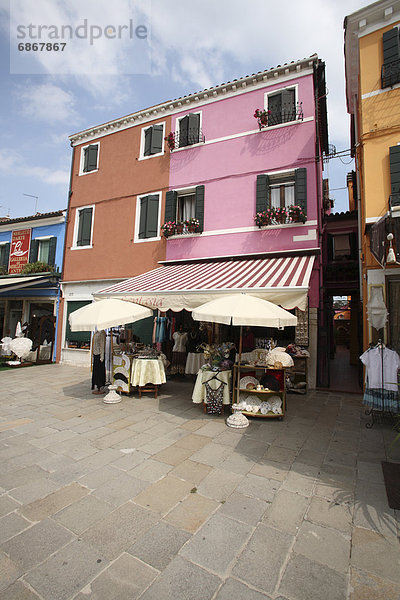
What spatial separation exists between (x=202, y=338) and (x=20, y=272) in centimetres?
1129

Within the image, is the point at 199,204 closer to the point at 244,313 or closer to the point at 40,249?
the point at 244,313

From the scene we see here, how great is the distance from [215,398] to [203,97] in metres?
11.5

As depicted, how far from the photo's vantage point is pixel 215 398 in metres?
6.42

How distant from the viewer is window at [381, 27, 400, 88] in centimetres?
799

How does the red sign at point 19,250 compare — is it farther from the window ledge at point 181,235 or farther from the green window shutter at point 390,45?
the green window shutter at point 390,45

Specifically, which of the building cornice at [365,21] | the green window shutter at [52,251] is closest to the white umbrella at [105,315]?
the green window shutter at [52,251]

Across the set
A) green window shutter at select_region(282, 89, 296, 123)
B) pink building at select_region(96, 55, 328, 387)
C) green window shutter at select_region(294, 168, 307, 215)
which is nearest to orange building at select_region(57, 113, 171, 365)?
pink building at select_region(96, 55, 328, 387)

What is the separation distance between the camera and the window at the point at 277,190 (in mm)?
10102

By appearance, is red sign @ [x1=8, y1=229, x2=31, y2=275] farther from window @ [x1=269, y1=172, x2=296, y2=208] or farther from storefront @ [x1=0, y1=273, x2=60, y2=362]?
window @ [x1=269, y1=172, x2=296, y2=208]

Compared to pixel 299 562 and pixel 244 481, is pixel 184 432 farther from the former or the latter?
pixel 299 562

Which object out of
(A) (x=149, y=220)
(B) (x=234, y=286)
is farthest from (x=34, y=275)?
(B) (x=234, y=286)

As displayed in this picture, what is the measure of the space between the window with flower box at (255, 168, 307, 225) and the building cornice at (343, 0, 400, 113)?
12.2ft

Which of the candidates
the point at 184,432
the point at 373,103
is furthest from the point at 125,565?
the point at 373,103

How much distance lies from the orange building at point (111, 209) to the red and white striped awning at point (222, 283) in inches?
107
